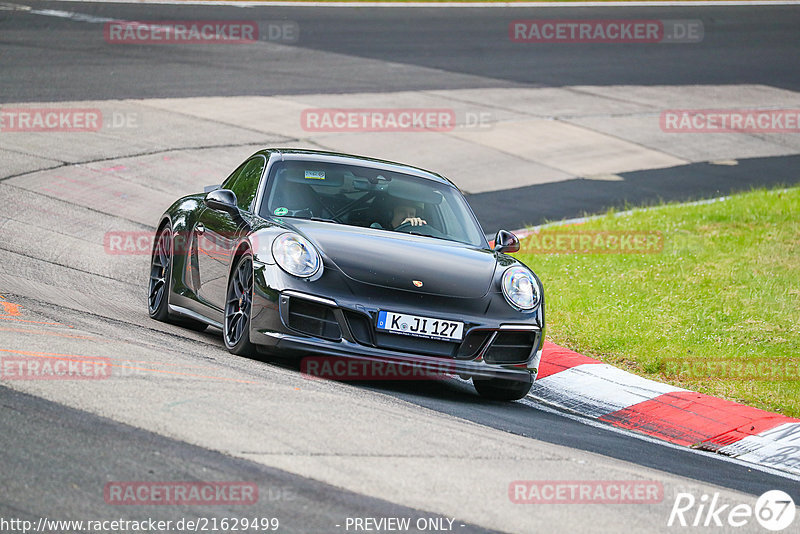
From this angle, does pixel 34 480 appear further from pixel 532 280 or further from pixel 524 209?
pixel 524 209

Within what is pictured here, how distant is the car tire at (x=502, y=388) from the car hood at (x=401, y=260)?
68cm

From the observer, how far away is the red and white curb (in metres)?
6.95

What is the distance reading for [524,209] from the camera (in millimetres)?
15141

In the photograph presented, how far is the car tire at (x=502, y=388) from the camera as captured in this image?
7.38 m

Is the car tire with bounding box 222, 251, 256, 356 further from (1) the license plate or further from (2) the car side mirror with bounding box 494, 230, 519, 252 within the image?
(2) the car side mirror with bounding box 494, 230, 519, 252

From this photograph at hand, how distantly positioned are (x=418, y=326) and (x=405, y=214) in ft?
4.77

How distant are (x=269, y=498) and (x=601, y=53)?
25.8 metres

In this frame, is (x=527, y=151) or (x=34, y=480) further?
(x=527, y=151)

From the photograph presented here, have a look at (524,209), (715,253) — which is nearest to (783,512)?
(715,253)
